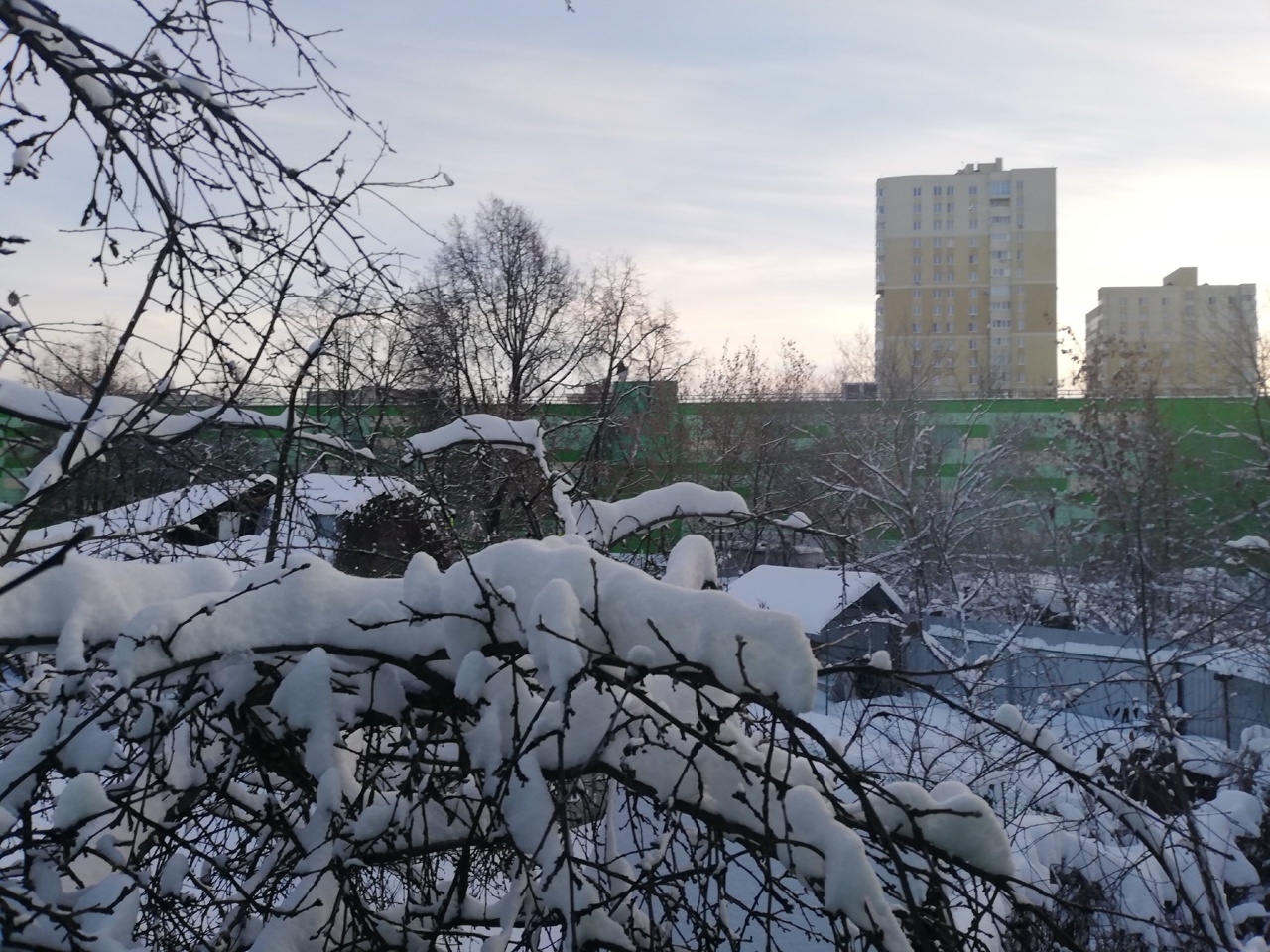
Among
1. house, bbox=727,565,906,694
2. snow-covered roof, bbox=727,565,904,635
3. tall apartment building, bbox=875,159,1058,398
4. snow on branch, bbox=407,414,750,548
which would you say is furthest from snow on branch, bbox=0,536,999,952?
tall apartment building, bbox=875,159,1058,398

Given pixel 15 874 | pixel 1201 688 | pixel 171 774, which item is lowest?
pixel 1201 688

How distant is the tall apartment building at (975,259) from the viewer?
57344mm

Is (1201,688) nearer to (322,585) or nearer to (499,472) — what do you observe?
(499,472)

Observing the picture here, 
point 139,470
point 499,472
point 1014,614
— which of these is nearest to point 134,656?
point 139,470

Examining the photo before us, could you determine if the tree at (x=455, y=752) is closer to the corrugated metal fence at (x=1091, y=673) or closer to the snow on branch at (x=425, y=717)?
the snow on branch at (x=425, y=717)

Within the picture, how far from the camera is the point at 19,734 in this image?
267 cm

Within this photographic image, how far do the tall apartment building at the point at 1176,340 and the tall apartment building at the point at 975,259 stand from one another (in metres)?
4.04

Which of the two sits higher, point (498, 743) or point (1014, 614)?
point (498, 743)

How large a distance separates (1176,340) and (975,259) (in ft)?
39.4

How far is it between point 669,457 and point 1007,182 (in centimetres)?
4760

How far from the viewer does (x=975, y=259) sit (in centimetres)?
5800

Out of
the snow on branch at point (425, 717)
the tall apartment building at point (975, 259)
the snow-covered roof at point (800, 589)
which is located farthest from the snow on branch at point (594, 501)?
the tall apartment building at point (975, 259)

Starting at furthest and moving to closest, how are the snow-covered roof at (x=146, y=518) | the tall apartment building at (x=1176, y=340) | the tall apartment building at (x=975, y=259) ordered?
the tall apartment building at (x=975, y=259), the tall apartment building at (x=1176, y=340), the snow-covered roof at (x=146, y=518)

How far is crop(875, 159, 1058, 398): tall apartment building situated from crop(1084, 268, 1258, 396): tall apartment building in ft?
13.2
